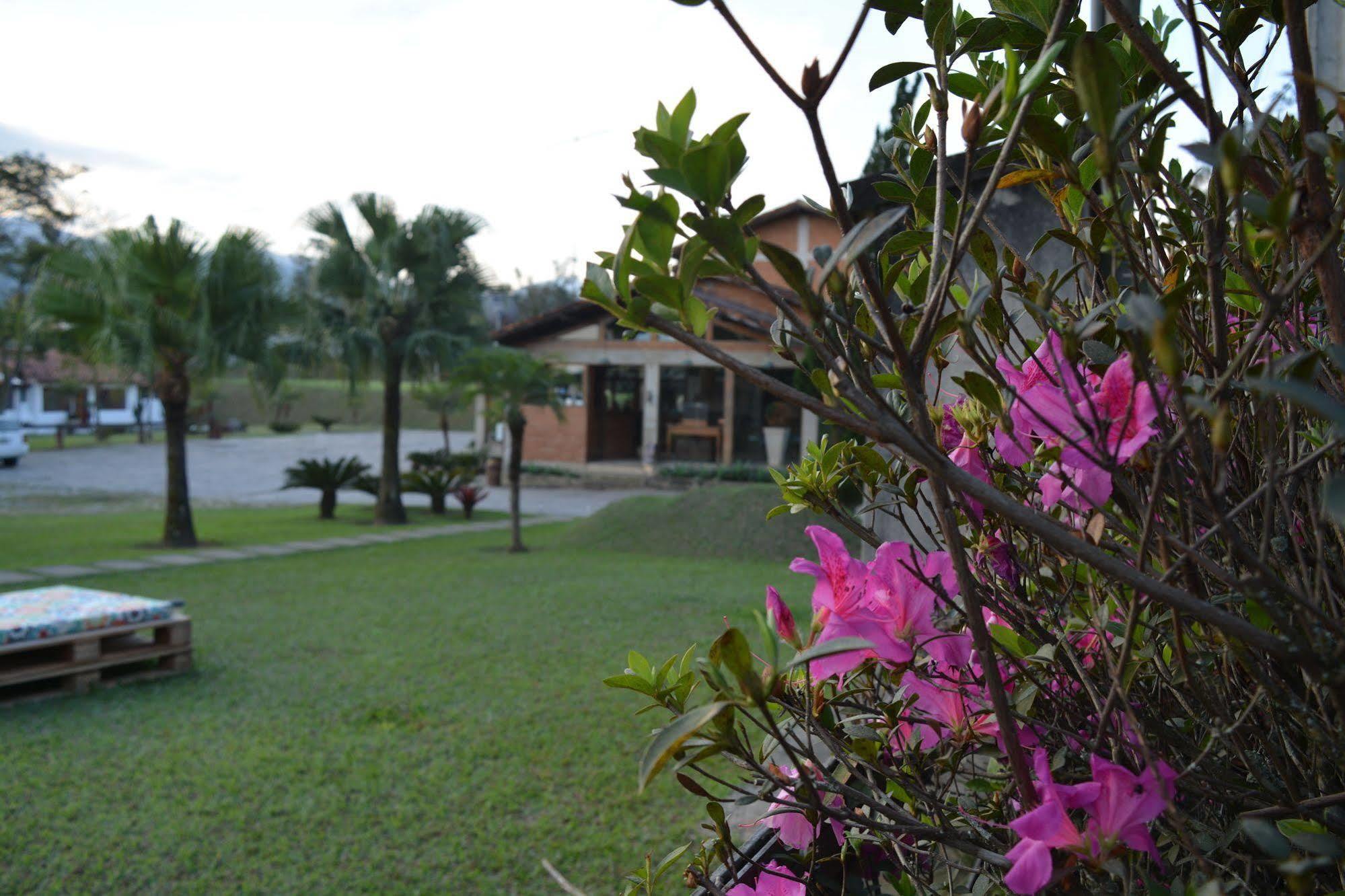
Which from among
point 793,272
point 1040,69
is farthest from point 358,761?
point 1040,69

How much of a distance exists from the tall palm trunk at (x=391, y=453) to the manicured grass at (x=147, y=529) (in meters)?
0.25

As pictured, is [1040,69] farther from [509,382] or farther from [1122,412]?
[509,382]

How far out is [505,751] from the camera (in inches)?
168

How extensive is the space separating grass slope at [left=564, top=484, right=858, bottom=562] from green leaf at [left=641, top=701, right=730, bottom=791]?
9.47 metres

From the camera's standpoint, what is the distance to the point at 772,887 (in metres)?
0.84

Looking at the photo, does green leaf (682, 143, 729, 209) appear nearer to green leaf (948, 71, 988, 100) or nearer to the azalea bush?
the azalea bush

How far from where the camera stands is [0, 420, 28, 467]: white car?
73.8 feet

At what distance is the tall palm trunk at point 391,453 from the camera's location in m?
13.3

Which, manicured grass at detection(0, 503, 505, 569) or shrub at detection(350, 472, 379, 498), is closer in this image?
manicured grass at detection(0, 503, 505, 569)

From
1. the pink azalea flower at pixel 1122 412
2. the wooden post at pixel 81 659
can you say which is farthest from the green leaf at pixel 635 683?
the wooden post at pixel 81 659

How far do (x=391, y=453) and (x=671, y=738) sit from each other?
13327 millimetres

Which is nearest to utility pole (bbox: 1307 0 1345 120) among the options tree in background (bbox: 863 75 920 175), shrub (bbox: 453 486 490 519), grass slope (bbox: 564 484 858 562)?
tree in background (bbox: 863 75 920 175)

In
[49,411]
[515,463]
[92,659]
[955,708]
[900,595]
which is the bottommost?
[92,659]

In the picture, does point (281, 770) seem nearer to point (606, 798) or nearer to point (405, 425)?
point (606, 798)
